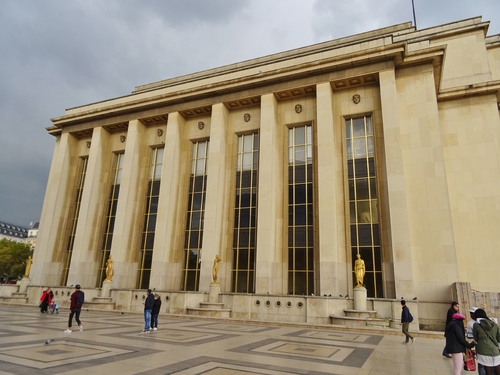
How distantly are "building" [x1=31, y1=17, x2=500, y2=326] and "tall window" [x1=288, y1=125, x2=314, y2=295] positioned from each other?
4.3 inches

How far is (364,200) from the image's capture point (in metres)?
25.0

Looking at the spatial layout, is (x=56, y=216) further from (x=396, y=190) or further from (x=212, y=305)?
(x=396, y=190)

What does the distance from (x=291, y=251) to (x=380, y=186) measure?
824cm

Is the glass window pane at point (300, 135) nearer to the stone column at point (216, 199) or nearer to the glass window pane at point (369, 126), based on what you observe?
the glass window pane at point (369, 126)

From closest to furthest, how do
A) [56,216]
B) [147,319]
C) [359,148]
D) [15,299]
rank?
[147,319], [359,148], [15,299], [56,216]

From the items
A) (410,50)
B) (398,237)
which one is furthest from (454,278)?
(410,50)

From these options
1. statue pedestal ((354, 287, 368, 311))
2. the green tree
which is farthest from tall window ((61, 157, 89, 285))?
the green tree

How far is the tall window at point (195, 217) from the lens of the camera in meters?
29.3

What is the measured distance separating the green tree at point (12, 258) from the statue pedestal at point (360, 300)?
2799 inches

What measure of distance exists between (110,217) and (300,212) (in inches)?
769

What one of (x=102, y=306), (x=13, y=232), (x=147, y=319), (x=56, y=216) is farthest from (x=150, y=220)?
(x=13, y=232)

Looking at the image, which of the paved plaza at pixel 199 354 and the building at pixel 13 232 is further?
the building at pixel 13 232

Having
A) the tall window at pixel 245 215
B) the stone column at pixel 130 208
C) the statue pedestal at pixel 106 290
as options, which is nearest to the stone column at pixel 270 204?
the tall window at pixel 245 215

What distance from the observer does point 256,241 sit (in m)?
26.7
